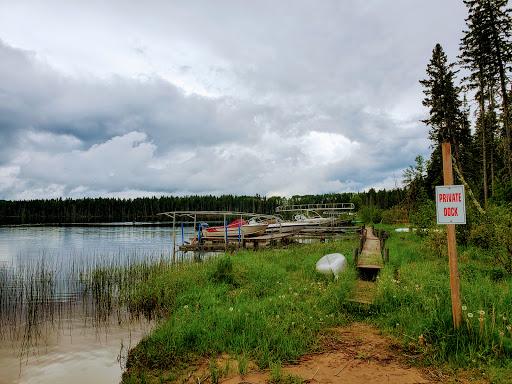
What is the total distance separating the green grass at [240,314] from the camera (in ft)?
20.8

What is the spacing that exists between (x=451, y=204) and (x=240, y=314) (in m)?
4.43

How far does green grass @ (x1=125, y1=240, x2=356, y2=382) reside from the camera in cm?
633

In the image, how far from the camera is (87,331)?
32.3ft

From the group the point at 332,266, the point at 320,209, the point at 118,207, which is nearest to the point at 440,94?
the point at 320,209

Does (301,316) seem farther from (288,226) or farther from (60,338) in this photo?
(288,226)

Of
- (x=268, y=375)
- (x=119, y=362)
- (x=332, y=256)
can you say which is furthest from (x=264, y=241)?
(x=268, y=375)

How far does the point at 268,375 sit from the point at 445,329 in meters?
3.09

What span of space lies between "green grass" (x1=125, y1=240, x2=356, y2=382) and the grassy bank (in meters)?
0.02

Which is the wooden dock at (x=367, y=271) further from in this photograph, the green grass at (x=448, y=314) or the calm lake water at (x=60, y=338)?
the calm lake water at (x=60, y=338)

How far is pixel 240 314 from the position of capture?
7664 millimetres

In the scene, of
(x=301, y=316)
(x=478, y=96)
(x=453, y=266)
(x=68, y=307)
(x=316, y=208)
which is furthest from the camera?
(x=316, y=208)

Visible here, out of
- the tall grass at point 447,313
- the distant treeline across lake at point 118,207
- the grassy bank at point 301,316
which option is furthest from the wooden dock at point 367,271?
the distant treeline across lake at point 118,207

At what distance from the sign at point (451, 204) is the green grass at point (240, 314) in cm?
309

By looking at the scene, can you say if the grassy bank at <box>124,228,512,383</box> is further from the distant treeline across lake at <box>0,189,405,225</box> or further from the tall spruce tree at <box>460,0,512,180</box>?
the distant treeline across lake at <box>0,189,405,225</box>
